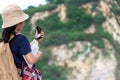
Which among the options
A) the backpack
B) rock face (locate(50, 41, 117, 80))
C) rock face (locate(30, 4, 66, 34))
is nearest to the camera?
the backpack

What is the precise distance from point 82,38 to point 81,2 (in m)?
1.01

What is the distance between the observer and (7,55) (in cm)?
231

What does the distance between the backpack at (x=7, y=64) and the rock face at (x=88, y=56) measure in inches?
377

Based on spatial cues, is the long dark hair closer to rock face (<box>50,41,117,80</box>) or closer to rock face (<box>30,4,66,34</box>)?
rock face (<box>50,41,117,80</box>)

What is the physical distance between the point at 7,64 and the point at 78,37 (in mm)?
11305

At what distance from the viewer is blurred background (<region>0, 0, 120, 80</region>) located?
12.4 metres

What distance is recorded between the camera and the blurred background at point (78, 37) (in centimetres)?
1237

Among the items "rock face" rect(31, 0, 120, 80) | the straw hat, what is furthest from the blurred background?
the straw hat

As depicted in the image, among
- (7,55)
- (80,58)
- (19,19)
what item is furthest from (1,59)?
(80,58)

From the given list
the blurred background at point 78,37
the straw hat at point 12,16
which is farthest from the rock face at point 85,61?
the straw hat at point 12,16

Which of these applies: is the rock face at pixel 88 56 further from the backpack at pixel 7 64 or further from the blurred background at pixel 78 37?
the backpack at pixel 7 64

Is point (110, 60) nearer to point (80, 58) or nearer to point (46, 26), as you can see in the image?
point (80, 58)

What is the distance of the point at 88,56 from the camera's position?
12.7 metres

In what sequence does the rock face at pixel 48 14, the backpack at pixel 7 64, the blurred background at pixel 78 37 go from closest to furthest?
the backpack at pixel 7 64, the blurred background at pixel 78 37, the rock face at pixel 48 14
